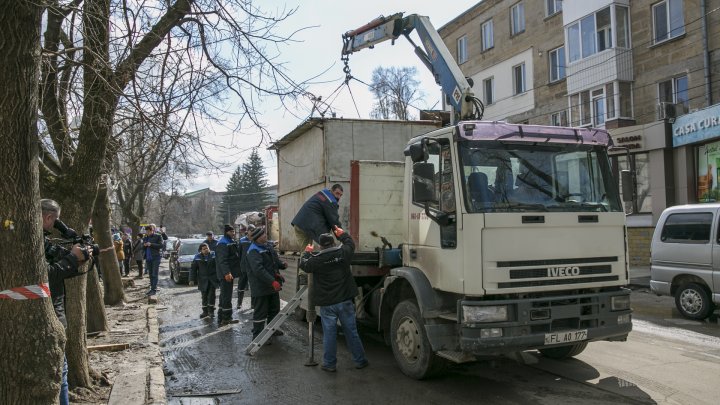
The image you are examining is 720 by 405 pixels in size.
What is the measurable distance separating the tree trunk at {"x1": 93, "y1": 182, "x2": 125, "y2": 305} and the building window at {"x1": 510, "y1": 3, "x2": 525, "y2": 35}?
64.3 feet

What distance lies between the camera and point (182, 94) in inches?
243

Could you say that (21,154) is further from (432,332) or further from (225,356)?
(225,356)

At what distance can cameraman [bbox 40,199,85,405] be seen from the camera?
397 cm

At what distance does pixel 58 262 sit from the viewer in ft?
13.1

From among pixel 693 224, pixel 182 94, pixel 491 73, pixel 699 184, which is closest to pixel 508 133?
pixel 182 94

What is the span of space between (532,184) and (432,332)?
1754 millimetres

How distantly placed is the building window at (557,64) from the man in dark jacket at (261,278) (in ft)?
58.5

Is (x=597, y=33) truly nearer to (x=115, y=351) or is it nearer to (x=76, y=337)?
(x=115, y=351)

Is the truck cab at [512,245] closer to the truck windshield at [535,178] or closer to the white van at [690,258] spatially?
the truck windshield at [535,178]

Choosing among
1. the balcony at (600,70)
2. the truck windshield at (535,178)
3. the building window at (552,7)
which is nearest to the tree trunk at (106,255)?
the truck windshield at (535,178)

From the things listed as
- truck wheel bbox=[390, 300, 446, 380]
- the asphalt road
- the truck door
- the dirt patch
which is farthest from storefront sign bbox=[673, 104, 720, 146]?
the dirt patch

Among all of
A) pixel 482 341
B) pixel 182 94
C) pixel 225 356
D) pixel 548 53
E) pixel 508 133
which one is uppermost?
pixel 548 53

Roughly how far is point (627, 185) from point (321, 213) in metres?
3.72

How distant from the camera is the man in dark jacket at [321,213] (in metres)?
7.24
